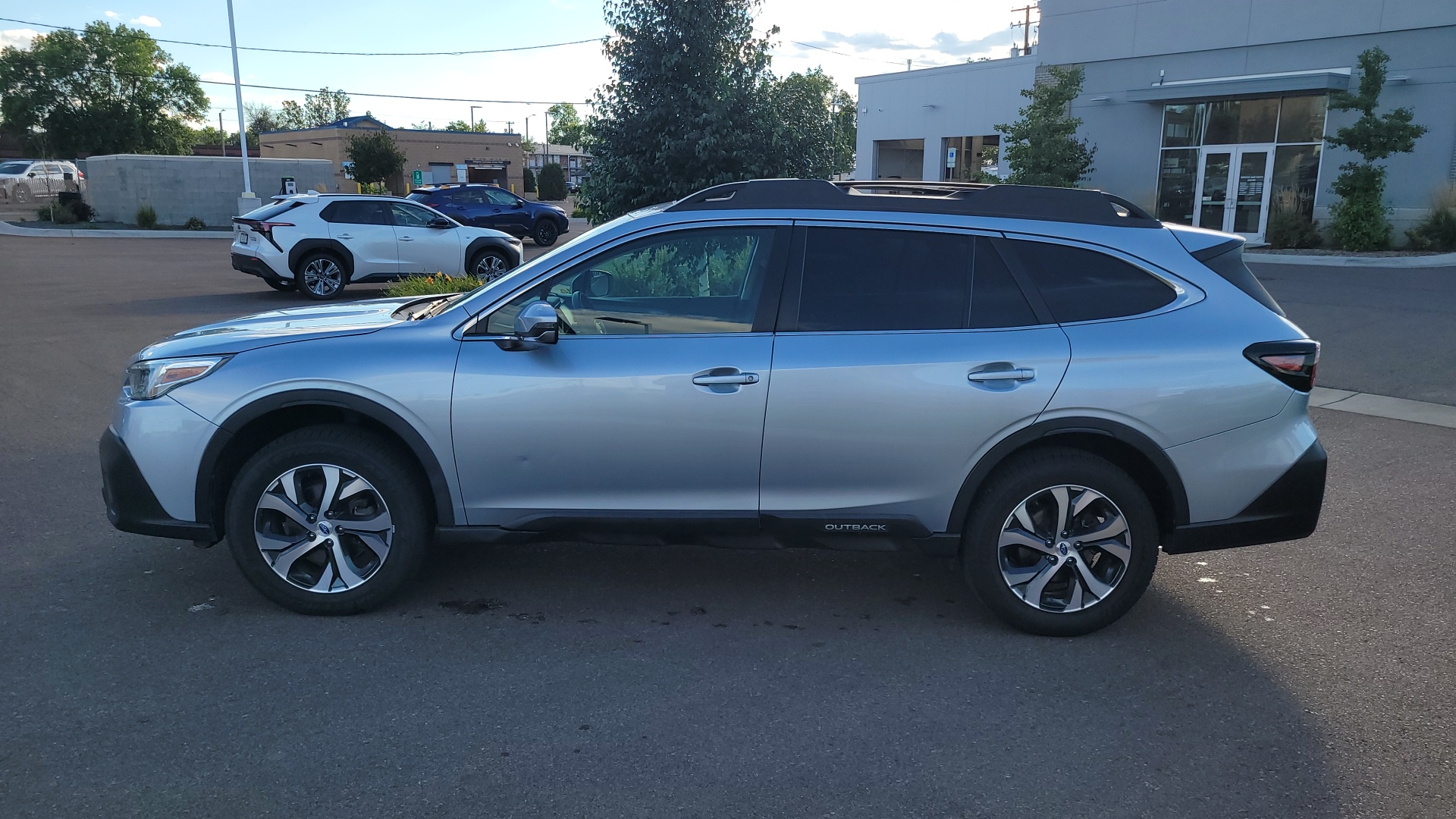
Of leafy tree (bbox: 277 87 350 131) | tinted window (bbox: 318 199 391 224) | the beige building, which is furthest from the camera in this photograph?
leafy tree (bbox: 277 87 350 131)

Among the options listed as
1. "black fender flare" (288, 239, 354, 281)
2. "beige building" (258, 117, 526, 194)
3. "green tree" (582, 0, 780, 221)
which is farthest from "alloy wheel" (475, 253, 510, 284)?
"beige building" (258, 117, 526, 194)

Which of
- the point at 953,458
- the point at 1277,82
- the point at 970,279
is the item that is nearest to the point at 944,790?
the point at 953,458

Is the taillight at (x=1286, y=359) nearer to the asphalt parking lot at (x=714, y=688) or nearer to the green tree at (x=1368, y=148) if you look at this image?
the asphalt parking lot at (x=714, y=688)

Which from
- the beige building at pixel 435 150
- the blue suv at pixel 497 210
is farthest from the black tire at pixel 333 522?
the beige building at pixel 435 150

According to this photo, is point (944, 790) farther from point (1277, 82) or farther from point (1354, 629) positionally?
point (1277, 82)

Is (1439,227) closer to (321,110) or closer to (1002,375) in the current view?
(1002,375)

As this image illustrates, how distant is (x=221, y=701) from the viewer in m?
3.71

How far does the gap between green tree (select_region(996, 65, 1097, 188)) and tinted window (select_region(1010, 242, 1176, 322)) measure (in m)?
23.9

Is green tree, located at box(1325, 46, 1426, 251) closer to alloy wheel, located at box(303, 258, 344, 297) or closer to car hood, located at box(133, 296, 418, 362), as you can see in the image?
alloy wheel, located at box(303, 258, 344, 297)

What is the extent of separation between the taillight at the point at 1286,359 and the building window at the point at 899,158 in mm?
42427

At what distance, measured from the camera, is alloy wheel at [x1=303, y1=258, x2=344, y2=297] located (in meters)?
15.9

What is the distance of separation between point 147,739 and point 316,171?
3922cm

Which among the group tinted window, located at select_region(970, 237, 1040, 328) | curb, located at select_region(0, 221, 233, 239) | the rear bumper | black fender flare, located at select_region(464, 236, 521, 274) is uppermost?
tinted window, located at select_region(970, 237, 1040, 328)

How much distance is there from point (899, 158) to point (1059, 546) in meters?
45.8
